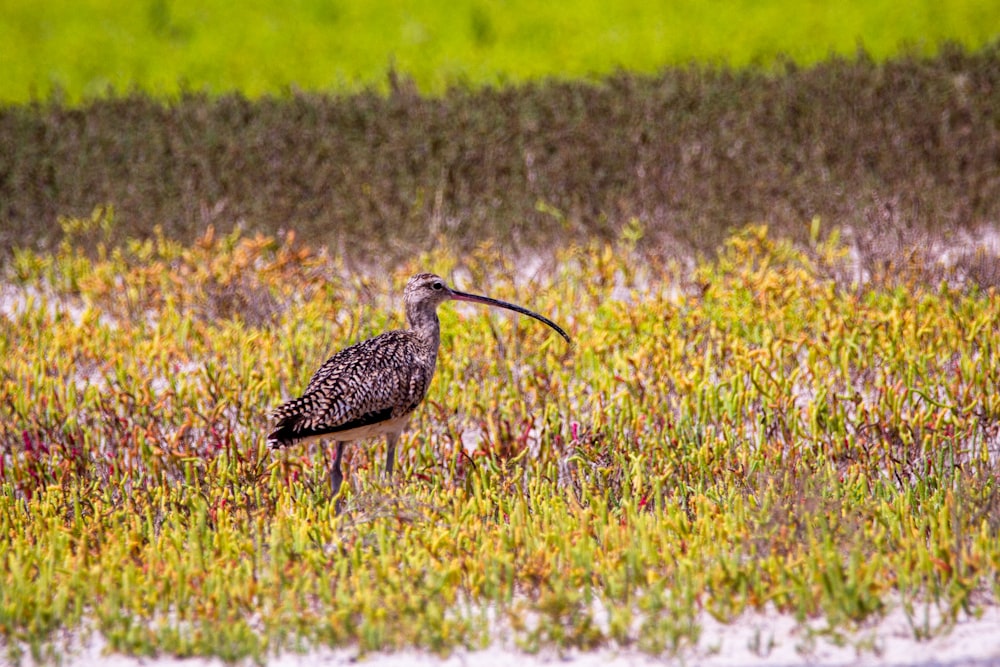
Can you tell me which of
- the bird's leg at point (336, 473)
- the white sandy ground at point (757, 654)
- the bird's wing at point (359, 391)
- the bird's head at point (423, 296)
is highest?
the bird's head at point (423, 296)

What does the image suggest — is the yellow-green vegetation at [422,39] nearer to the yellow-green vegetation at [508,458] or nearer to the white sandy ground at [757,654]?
the yellow-green vegetation at [508,458]

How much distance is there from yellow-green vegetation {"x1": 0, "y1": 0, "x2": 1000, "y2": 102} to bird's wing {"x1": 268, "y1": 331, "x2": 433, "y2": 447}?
25.8 feet

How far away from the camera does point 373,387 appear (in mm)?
5348

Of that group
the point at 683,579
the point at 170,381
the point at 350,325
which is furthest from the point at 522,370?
the point at 683,579

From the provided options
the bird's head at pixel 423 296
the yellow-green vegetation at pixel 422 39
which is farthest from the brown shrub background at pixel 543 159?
the bird's head at pixel 423 296

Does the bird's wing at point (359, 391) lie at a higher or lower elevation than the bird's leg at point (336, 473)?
higher

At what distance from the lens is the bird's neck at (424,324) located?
230 inches

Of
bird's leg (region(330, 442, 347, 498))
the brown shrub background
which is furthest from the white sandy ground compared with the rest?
the brown shrub background

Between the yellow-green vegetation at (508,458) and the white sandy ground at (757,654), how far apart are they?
0.05 m

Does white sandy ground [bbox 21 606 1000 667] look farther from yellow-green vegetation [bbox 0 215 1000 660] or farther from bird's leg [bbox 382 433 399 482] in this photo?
bird's leg [bbox 382 433 399 482]

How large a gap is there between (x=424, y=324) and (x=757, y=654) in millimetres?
2412

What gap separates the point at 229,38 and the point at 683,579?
14606 mm

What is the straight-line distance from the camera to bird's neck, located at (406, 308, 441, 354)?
5.84m

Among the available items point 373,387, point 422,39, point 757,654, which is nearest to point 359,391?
point 373,387
